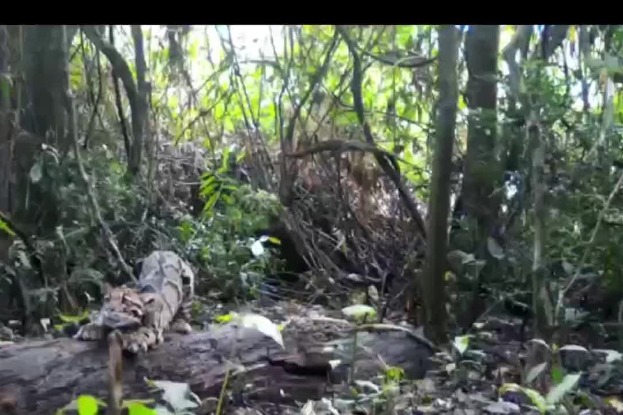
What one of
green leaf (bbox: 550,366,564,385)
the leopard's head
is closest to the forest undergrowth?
green leaf (bbox: 550,366,564,385)

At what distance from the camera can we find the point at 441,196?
6.15 ft

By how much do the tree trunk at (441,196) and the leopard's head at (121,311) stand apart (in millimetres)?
580

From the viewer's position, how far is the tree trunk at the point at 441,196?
6.09 feet

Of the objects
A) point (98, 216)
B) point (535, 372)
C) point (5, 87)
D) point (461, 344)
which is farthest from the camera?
point (5, 87)

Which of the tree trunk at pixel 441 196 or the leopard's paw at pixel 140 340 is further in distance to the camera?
the tree trunk at pixel 441 196

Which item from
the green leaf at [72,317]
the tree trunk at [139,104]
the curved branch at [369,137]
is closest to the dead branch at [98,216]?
the green leaf at [72,317]

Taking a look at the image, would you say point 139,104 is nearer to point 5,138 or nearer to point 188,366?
point 5,138

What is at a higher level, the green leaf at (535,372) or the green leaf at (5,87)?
the green leaf at (5,87)

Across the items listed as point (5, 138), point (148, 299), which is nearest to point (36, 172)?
point (5, 138)

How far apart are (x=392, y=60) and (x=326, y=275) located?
1.83ft

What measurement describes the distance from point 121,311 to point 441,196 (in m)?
0.68

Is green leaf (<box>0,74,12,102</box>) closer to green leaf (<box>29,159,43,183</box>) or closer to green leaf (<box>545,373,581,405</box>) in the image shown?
green leaf (<box>29,159,43,183</box>)

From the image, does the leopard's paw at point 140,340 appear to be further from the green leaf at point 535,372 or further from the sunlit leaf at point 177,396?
the green leaf at point 535,372

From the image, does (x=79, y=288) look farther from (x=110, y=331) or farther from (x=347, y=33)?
(x=347, y=33)
